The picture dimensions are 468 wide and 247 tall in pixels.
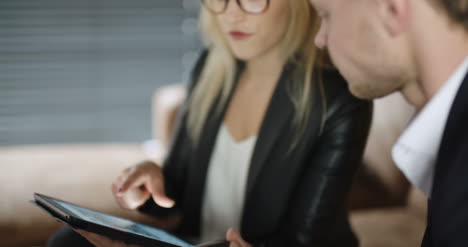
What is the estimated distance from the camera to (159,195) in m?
1.02

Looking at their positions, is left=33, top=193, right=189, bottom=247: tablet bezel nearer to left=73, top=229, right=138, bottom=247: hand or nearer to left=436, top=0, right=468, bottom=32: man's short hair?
left=73, top=229, right=138, bottom=247: hand

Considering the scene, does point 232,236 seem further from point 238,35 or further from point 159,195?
point 238,35

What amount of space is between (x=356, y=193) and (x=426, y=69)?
1136mm

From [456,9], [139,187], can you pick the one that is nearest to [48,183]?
[139,187]

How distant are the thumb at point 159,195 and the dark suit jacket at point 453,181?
1.63 ft

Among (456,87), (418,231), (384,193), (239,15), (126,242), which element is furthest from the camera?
(384,193)

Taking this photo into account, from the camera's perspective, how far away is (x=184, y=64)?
3488 millimetres

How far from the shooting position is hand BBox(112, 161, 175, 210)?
1013 mm

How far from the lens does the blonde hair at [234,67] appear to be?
963 millimetres

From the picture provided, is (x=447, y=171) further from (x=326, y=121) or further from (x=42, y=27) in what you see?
(x=42, y=27)

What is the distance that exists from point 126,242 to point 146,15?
2.67 meters

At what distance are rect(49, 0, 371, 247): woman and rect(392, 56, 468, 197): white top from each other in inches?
7.8

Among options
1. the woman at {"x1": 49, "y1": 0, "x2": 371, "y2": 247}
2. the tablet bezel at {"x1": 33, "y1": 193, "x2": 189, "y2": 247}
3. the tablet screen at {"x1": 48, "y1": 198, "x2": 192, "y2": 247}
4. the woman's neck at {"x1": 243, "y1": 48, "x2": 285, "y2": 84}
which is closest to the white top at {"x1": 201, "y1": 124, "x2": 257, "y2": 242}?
the woman at {"x1": 49, "y1": 0, "x2": 371, "y2": 247}

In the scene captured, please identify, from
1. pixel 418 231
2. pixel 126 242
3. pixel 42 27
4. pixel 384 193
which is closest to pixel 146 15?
pixel 42 27
